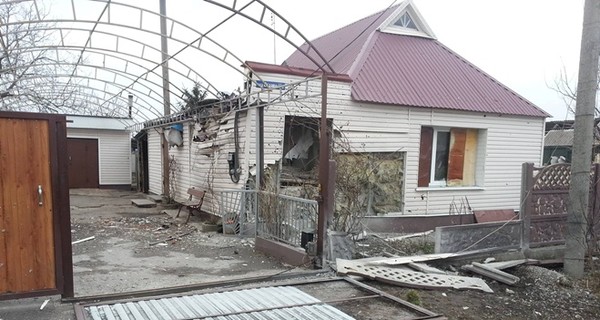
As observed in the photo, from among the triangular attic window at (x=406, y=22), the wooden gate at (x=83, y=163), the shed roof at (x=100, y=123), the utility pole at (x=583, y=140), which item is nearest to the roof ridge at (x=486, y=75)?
the triangular attic window at (x=406, y=22)

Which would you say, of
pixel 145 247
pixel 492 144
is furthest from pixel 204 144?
pixel 492 144

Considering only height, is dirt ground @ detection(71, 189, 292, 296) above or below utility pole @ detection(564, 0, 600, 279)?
below

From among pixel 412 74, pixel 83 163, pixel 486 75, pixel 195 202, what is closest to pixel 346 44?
pixel 412 74

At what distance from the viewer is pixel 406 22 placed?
11930 millimetres

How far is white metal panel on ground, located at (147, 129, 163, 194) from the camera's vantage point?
569 inches

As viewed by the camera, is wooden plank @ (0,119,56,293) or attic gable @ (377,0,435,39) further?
attic gable @ (377,0,435,39)

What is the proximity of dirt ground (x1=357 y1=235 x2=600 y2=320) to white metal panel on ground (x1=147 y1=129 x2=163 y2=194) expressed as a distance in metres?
11.2

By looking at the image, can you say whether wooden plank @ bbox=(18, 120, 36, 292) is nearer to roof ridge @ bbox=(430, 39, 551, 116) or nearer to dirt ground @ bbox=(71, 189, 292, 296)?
dirt ground @ bbox=(71, 189, 292, 296)

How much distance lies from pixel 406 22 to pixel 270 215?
8.19 meters

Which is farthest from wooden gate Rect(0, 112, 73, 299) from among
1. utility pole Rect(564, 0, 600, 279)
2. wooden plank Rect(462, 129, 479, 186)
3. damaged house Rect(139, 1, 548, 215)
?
wooden plank Rect(462, 129, 479, 186)

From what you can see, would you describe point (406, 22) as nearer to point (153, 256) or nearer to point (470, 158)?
point (470, 158)

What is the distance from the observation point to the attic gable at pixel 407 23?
11461 millimetres

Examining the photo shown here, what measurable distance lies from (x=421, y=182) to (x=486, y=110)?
2.66m

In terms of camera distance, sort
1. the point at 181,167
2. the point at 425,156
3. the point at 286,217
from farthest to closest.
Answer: the point at 181,167, the point at 425,156, the point at 286,217
